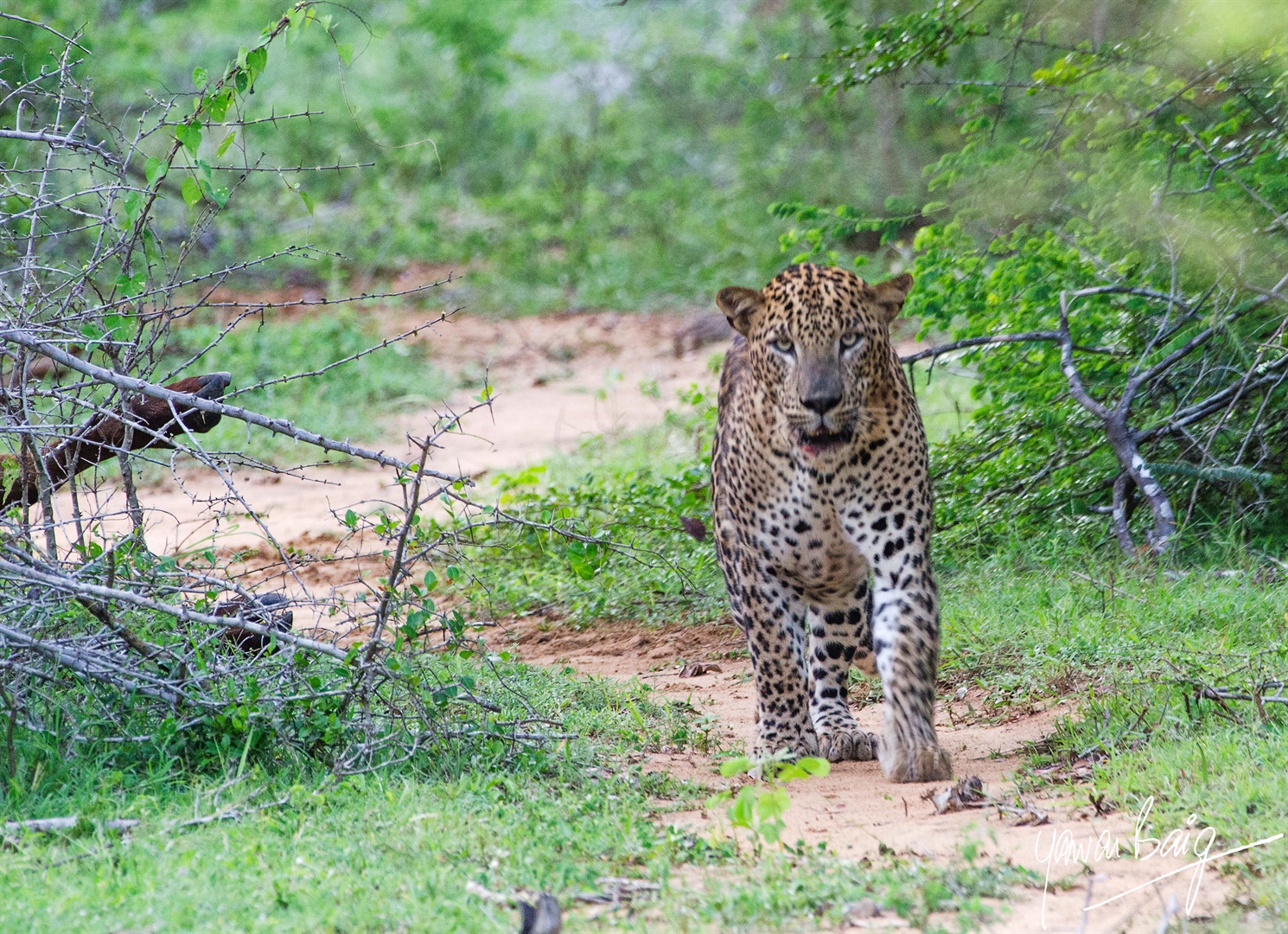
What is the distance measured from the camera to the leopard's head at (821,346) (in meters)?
4.77

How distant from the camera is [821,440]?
4.80 metres

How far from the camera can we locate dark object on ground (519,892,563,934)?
316 centimetres

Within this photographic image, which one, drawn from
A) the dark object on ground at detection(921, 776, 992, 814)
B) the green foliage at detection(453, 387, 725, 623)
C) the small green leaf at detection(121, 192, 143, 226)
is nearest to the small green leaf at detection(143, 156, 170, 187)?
the small green leaf at detection(121, 192, 143, 226)

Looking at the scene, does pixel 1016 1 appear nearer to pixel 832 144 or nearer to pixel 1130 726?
pixel 1130 726

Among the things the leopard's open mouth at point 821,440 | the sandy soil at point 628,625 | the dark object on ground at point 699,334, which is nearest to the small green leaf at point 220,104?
the sandy soil at point 628,625

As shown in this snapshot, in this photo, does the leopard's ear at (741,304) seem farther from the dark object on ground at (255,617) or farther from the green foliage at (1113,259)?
the green foliage at (1113,259)

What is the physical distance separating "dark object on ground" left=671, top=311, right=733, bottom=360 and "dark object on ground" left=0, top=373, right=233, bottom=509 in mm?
8596

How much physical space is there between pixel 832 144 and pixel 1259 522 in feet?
33.6

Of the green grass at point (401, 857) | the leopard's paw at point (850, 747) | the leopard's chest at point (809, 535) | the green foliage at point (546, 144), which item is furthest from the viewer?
the green foliage at point (546, 144)

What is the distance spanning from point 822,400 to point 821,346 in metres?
0.21

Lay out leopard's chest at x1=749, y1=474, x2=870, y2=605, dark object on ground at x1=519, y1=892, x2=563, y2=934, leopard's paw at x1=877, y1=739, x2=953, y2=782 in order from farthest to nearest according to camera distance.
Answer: leopard's chest at x1=749, y1=474, x2=870, y2=605, leopard's paw at x1=877, y1=739, x2=953, y2=782, dark object on ground at x1=519, y1=892, x2=563, y2=934

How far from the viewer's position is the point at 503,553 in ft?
28.1

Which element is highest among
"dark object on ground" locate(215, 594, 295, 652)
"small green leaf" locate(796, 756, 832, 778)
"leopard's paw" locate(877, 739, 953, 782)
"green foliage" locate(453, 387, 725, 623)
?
"green foliage" locate(453, 387, 725, 623)

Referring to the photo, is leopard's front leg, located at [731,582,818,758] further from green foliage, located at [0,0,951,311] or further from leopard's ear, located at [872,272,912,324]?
green foliage, located at [0,0,951,311]
